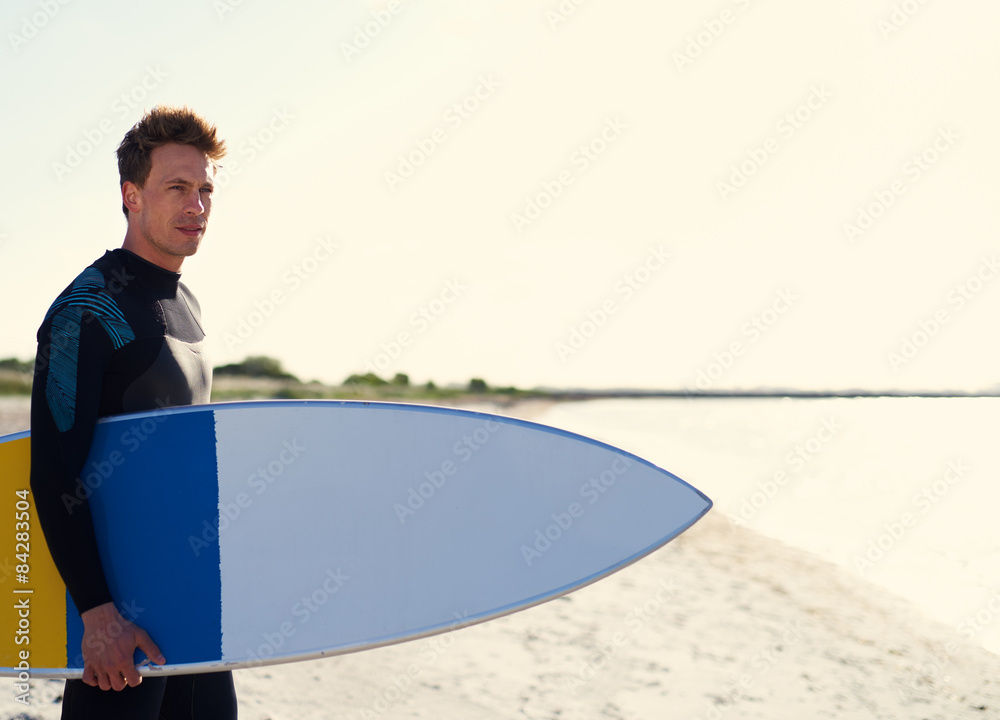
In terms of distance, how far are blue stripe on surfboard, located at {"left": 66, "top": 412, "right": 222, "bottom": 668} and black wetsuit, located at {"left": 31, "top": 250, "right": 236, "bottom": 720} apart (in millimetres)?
139

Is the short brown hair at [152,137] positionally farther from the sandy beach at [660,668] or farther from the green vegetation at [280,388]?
the green vegetation at [280,388]

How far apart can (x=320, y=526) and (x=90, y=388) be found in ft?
2.51

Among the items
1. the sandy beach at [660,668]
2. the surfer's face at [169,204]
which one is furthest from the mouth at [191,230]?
the sandy beach at [660,668]

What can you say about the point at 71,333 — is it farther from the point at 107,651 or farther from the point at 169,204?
the point at 107,651

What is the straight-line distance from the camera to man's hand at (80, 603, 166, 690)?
3.94 feet

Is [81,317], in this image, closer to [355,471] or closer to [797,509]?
[355,471]

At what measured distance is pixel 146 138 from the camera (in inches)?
55.1

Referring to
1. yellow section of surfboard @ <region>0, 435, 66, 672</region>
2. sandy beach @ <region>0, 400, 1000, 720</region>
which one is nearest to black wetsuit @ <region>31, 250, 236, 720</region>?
yellow section of surfboard @ <region>0, 435, 66, 672</region>

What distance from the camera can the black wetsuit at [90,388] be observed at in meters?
1.20

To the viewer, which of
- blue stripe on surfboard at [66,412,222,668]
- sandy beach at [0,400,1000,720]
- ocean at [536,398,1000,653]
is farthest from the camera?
ocean at [536,398,1000,653]

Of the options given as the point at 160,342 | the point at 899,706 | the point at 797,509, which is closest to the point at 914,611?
the point at 899,706

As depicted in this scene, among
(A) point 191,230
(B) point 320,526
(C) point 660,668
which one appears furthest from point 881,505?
(A) point 191,230

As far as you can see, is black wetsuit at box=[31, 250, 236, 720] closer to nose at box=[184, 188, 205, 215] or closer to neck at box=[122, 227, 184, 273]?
neck at box=[122, 227, 184, 273]

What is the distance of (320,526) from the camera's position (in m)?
1.80
